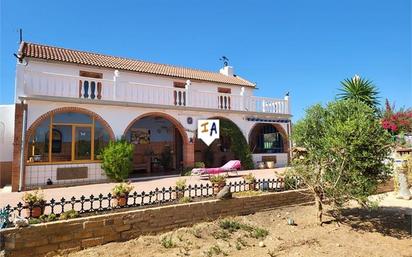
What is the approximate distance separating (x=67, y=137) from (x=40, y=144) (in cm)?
109

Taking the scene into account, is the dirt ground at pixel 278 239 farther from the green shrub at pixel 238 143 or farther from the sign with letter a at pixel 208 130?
the green shrub at pixel 238 143

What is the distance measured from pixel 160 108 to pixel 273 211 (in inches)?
335

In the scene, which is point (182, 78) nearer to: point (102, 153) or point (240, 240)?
point (102, 153)

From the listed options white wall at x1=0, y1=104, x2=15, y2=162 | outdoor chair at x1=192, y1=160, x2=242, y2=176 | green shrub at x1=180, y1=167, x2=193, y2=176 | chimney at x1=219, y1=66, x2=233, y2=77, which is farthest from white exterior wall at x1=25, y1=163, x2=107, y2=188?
chimney at x1=219, y1=66, x2=233, y2=77

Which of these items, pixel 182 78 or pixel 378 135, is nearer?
pixel 378 135

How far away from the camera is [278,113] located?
64.8ft

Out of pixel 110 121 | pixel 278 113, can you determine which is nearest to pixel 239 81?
pixel 278 113

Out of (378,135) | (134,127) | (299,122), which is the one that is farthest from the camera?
(134,127)

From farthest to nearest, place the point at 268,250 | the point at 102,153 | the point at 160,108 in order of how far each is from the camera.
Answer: the point at 160,108 < the point at 102,153 < the point at 268,250

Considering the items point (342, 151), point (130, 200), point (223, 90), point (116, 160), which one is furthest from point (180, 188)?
point (223, 90)

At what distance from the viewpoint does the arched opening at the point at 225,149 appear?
17.8 meters

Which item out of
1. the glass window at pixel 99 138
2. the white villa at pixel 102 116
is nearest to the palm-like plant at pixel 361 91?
the white villa at pixel 102 116

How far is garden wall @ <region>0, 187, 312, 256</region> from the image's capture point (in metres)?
5.47

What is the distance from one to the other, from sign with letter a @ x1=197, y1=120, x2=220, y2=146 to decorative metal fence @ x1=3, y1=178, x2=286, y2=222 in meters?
5.11
